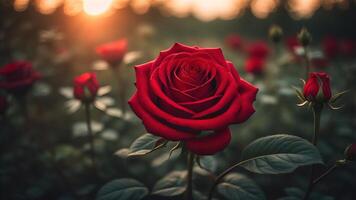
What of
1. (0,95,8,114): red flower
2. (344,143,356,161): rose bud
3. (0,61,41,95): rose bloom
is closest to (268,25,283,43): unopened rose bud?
(344,143,356,161): rose bud

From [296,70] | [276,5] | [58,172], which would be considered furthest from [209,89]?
[276,5]

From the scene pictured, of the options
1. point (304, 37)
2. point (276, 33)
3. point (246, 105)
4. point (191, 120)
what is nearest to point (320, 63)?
point (276, 33)

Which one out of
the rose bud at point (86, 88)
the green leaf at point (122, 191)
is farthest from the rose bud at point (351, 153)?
the rose bud at point (86, 88)

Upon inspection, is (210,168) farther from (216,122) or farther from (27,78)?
(27,78)

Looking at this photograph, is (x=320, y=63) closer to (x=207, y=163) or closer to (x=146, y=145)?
(x=207, y=163)

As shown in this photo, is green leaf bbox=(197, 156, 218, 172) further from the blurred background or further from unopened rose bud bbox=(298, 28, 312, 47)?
unopened rose bud bbox=(298, 28, 312, 47)

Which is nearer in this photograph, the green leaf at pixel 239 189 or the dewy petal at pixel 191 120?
the dewy petal at pixel 191 120

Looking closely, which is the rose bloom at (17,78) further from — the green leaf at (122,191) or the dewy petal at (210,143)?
the dewy petal at (210,143)

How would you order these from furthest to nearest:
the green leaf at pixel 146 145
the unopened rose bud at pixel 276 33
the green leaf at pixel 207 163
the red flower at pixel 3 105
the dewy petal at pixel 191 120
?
1. the unopened rose bud at pixel 276 33
2. the red flower at pixel 3 105
3. the green leaf at pixel 207 163
4. the green leaf at pixel 146 145
5. the dewy petal at pixel 191 120
